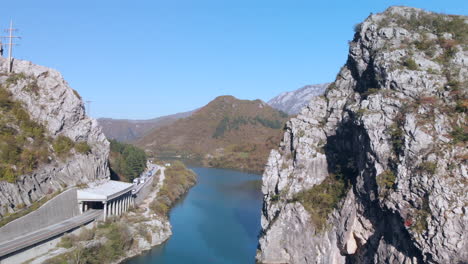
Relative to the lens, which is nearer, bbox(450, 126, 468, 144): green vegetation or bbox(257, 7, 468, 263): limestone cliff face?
bbox(257, 7, 468, 263): limestone cliff face

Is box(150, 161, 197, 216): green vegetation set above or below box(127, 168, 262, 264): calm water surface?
above

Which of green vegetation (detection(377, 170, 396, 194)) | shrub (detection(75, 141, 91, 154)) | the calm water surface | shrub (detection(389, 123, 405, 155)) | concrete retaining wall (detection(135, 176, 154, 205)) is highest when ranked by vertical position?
shrub (detection(389, 123, 405, 155))

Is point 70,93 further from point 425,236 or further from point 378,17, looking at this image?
point 425,236

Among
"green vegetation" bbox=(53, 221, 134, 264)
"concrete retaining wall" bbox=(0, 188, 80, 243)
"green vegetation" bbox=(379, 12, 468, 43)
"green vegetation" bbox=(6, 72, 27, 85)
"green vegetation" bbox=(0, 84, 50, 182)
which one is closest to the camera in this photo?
"concrete retaining wall" bbox=(0, 188, 80, 243)

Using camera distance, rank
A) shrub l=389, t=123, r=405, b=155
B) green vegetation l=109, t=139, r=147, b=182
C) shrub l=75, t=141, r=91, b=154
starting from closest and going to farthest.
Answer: shrub l=389, t=123, r=405, b=155 → shrub l=75, t=141, r=91, b=154 → green vegetation l=109, t=139, r=147, b=182

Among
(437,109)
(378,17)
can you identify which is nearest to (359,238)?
(437,109)

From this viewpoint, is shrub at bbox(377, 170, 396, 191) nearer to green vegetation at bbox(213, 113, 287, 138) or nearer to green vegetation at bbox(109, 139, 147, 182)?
green vegetation at bbox(109, 139, 147, 182)

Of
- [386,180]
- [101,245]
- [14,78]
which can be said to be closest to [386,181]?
[386,180]

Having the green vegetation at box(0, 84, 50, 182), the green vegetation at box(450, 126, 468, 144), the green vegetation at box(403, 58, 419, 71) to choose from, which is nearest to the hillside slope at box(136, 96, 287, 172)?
the green vegetation at box(0, 84, 50, 182)
